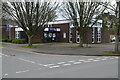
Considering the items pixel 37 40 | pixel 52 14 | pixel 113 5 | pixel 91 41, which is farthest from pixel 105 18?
pixel 37 40

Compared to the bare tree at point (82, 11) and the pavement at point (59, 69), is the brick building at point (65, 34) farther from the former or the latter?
the pavement at point (59, 69)

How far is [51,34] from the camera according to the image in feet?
127

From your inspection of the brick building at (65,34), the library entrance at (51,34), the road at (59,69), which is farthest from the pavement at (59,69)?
the library entrance at (51,34)

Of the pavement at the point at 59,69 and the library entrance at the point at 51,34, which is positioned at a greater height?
the library entrance at the point at 51,34

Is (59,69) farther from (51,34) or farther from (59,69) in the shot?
(51,34)

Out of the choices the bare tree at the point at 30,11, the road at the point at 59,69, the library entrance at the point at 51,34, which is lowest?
the road at the point at 59,69

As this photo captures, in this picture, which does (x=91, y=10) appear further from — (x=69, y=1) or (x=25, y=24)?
(x=25, y=24)

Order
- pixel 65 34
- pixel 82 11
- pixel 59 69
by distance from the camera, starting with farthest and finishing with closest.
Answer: pixel 65 34
pixel 82 11
pixel 59 69

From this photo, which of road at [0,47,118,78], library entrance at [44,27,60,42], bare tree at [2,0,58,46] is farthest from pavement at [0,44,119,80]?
library entrance at [44,27,60,42]

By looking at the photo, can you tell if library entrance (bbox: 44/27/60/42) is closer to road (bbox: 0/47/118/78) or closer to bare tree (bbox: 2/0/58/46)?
bare tree (bbox: 2/0/58/46)

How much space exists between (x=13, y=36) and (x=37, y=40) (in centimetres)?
956

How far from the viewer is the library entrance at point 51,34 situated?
37656 millimetres

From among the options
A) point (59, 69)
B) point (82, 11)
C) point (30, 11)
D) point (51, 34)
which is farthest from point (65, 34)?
point (59, 69)

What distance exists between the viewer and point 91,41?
118ft
